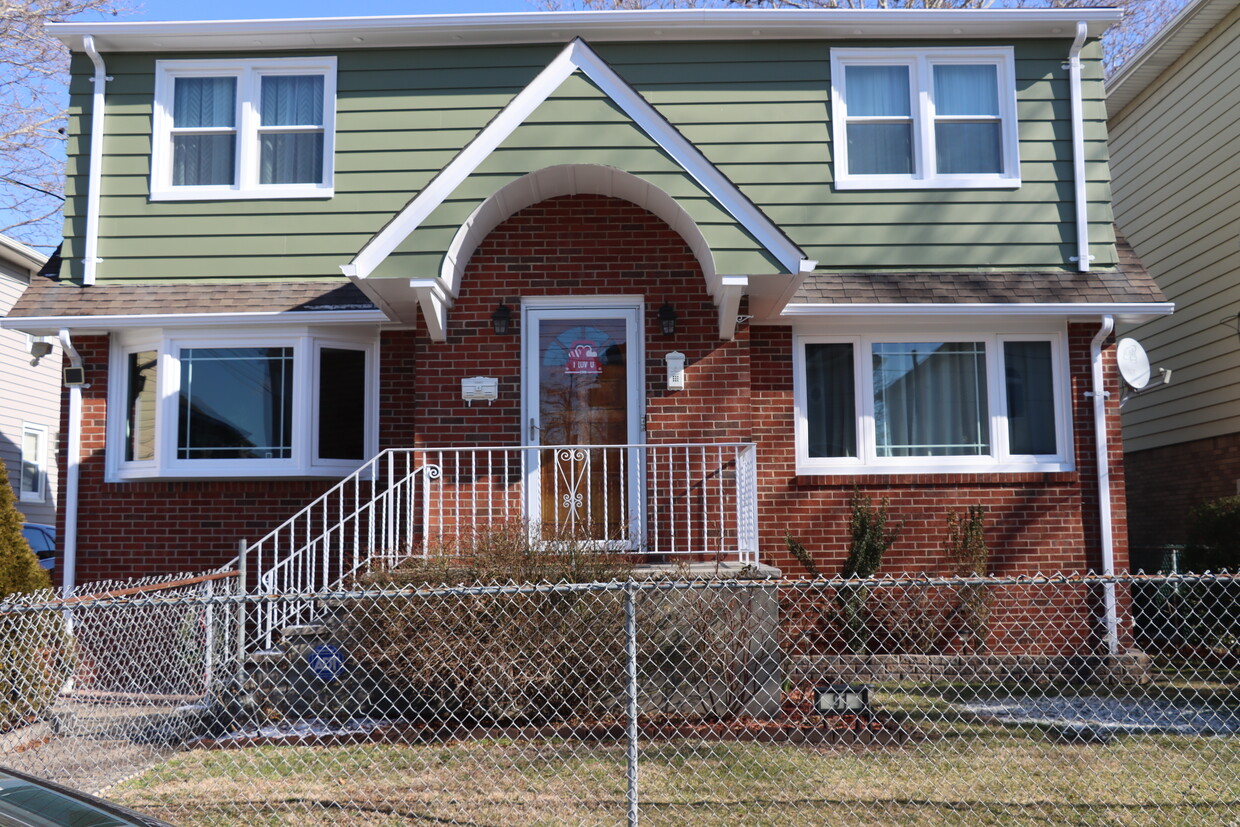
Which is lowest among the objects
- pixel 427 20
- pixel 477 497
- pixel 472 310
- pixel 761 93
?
pixel 477 497

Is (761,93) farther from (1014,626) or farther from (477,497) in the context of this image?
(1014,626)

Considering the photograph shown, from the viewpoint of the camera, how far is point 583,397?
9.60 m

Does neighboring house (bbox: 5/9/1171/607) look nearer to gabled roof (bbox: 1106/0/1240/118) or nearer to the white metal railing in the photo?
the white metal railing

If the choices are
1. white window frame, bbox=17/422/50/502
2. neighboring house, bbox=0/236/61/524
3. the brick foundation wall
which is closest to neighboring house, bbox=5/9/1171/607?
the brick foundation wall

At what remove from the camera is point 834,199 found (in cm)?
1039

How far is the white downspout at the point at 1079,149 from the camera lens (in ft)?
33.7

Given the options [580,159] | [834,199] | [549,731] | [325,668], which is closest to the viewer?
[549,731]

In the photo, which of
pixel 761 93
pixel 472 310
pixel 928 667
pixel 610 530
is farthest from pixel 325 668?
pixel 761 93

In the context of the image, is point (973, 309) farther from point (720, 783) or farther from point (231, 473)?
point (231, 473)

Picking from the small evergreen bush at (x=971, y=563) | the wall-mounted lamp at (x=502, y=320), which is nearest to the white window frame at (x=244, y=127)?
the wall-mounted lamp at (x=502, y=320)

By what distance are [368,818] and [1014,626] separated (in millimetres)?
6519

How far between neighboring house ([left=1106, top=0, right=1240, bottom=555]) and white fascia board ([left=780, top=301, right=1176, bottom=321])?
9.60 ft

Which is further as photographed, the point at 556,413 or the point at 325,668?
the point at 556,413

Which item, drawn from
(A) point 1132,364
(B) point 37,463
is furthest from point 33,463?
(A) point 1132,364
